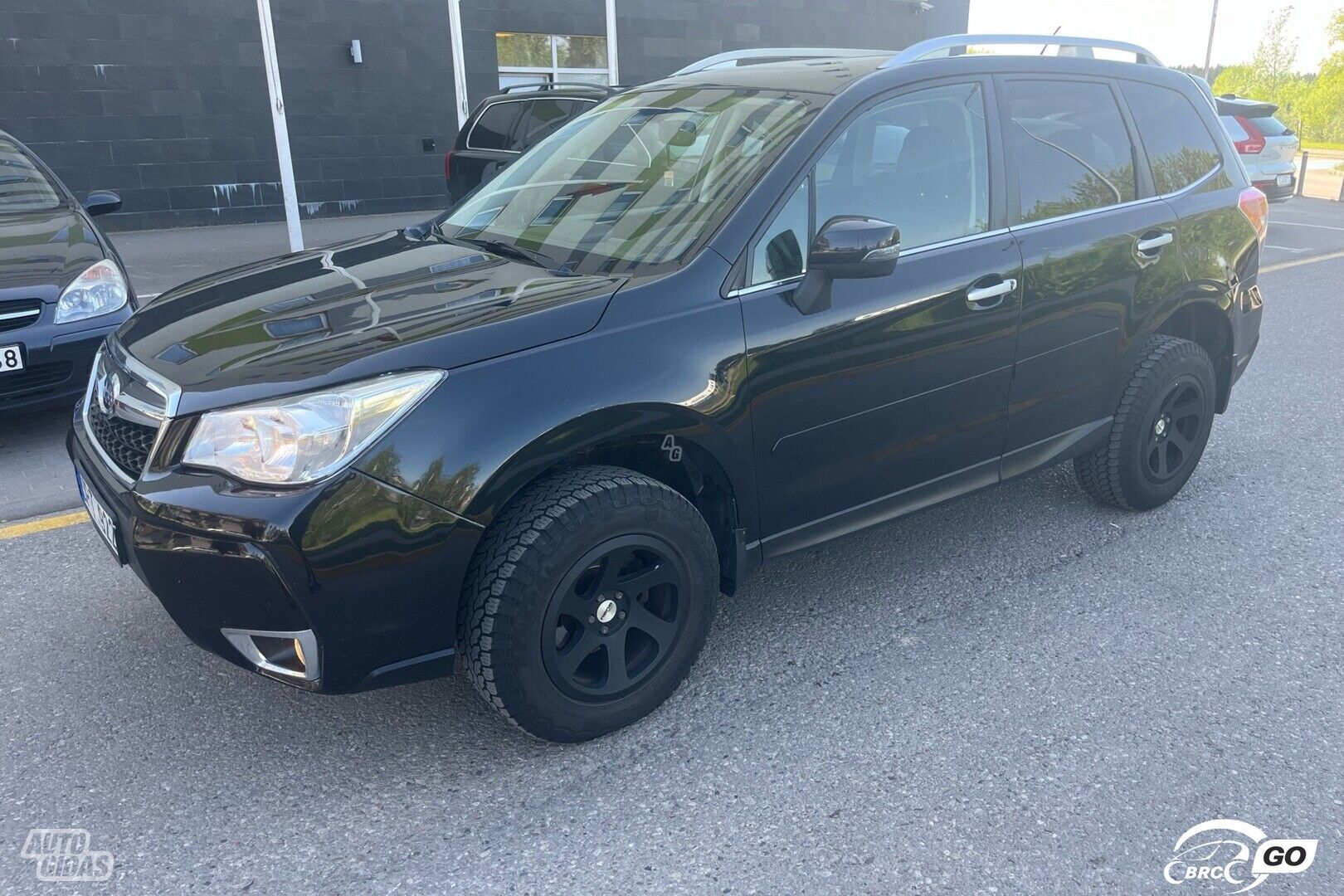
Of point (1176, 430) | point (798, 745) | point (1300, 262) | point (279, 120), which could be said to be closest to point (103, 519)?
point (798, 745)

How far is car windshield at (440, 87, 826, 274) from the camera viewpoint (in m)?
3.08

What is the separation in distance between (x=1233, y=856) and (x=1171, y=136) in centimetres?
291

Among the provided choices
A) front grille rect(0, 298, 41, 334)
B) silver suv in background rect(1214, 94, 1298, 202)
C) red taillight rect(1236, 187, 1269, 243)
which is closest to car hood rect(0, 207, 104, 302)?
front grille rect(0, 298, 41, 334)

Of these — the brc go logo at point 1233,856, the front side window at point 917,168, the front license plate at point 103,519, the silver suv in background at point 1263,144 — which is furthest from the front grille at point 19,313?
the silver suv in background at point 1263,144

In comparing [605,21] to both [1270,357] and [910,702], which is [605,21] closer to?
[1270,357]

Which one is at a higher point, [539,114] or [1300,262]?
[539,114]

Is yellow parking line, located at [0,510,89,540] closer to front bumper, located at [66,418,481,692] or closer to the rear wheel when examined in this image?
front bumper, located at [66,418,481,692]

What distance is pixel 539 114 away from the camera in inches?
330

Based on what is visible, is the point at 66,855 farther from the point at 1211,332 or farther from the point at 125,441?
the point at 1211,332

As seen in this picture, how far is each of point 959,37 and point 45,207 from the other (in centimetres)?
519

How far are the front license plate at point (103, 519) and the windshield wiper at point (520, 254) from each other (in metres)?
1.35

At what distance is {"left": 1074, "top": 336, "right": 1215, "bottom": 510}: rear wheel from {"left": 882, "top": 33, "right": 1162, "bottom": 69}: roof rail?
1169mm

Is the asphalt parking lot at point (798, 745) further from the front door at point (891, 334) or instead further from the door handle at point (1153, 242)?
the door handle at point (1153, 242)

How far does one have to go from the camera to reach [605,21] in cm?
1535
